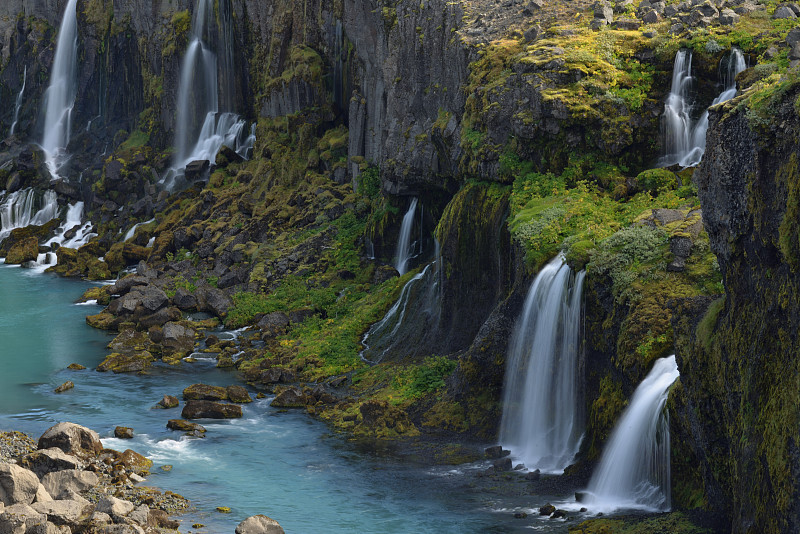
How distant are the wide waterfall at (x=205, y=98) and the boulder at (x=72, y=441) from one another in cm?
3555

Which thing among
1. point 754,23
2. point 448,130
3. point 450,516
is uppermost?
point 754,23

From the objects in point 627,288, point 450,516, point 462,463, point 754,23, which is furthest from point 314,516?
point 754,23

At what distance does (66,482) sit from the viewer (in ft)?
63.3

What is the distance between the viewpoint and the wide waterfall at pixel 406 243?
37.2 m

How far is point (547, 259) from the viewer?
22922mm

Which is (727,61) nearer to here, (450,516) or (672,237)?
(672,237)

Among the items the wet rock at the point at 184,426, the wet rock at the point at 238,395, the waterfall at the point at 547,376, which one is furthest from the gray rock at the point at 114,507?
the wet rock at the point at 238,395

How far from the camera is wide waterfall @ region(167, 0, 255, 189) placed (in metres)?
56.7

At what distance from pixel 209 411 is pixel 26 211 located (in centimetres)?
3979

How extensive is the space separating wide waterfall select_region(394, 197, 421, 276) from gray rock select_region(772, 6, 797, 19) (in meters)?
Answer: 14.8

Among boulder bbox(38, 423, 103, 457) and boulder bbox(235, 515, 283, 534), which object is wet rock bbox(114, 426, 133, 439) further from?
boulder bbox(235, 515, 283, 534)

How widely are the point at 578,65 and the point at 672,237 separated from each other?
8596 mm

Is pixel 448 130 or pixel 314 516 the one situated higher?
pixel 448 130

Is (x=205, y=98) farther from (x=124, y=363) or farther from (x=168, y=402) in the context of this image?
(x=168, y=402)
